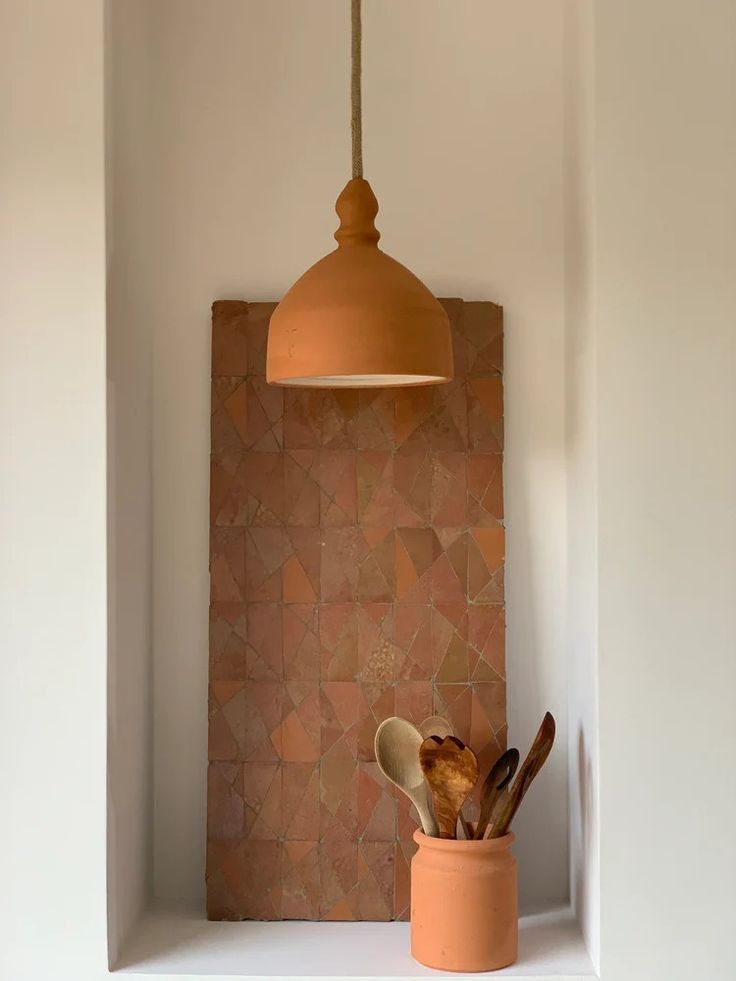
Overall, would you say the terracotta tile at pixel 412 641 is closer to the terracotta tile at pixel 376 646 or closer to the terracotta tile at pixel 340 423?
the terracotta tile at pixel 376 646

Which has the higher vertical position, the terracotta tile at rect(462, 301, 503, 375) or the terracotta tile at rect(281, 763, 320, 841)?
the terracotta tile at rect(462, 301, 503, 375)

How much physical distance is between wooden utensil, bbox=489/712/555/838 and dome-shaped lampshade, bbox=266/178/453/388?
2.10 feet

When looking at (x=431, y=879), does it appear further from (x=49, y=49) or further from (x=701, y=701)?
(x=49, y=49)

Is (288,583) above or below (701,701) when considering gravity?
above

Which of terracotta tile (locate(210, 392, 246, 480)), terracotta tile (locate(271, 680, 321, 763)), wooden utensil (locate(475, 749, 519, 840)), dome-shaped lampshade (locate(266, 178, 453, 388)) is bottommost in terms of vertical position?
wooden utensil (locate(475, 749, 519, 840))

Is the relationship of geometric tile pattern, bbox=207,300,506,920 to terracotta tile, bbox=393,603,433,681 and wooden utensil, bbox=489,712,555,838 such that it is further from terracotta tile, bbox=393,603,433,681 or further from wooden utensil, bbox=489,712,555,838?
wooden utensil, bbox=489,712,555,838

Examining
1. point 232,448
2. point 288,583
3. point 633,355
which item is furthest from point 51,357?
point 633,355

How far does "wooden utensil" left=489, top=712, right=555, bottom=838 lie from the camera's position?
1644 mm

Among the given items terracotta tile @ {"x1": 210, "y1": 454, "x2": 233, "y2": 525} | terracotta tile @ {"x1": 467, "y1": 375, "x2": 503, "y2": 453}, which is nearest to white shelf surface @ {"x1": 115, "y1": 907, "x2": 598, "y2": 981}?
terracotta tile @ {"x1": 210, "y1": 454, "x2": 233, "y2": 525}

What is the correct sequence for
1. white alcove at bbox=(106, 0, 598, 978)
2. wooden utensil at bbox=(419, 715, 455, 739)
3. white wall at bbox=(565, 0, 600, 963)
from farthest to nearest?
white alcove at bbox=(106, 0, 598, 978)
wooden utensil at bbox=(419, 715, 455, 739)
white wall at bbox=(565, 0, 600, 963)

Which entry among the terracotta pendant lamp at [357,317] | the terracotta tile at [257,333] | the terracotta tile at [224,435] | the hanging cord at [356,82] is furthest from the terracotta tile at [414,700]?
the hanging cord at [356,82]

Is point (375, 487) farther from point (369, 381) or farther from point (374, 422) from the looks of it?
point (369, 381)

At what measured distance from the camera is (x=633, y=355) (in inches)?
62.5

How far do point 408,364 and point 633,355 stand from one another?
49 centimetres
